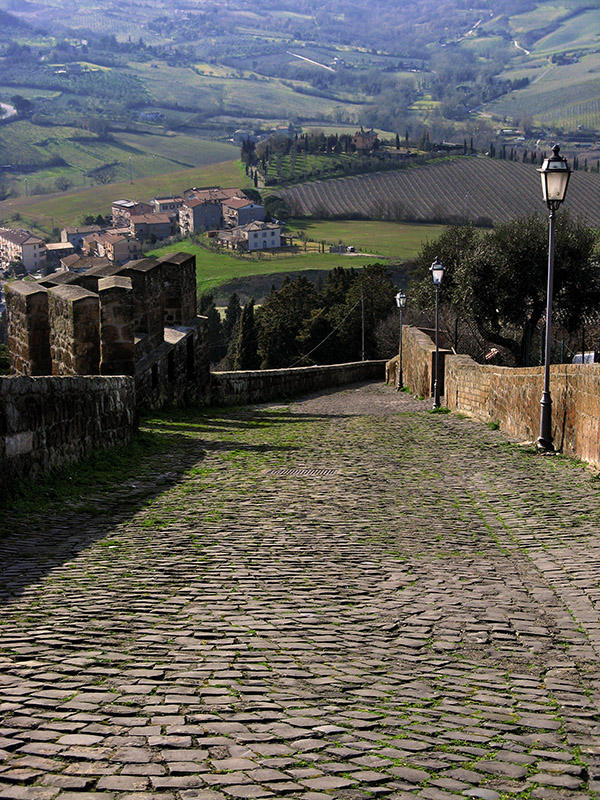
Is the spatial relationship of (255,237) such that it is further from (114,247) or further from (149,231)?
(149,231)

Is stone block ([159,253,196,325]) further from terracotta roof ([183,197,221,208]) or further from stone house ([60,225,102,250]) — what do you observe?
terracotta roof ([183,197,221,208])

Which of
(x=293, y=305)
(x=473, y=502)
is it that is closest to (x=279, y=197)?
(x=293, y=305)

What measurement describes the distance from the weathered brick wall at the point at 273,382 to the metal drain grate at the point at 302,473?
409 inches

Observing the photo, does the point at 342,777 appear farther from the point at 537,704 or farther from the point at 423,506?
the point at 423,506

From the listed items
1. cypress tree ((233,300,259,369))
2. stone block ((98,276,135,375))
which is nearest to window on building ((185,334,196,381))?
Result: stone block ((98,276,135,375))

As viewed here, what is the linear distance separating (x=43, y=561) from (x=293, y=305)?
64050 mm

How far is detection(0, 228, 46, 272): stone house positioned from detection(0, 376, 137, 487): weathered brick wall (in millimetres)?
140621

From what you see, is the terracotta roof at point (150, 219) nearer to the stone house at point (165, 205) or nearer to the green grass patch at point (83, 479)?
the stone house at point (165, 205)

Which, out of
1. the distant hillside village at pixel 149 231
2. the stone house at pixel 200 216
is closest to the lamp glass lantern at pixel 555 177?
the distant hillside village at pixel 149 231

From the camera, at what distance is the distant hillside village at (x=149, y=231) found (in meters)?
148

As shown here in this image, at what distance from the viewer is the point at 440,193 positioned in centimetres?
17075

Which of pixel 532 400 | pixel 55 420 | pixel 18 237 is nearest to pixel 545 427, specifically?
pixel 532 400

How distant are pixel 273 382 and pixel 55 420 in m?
16.5

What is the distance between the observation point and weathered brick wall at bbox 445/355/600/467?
10453 mm
